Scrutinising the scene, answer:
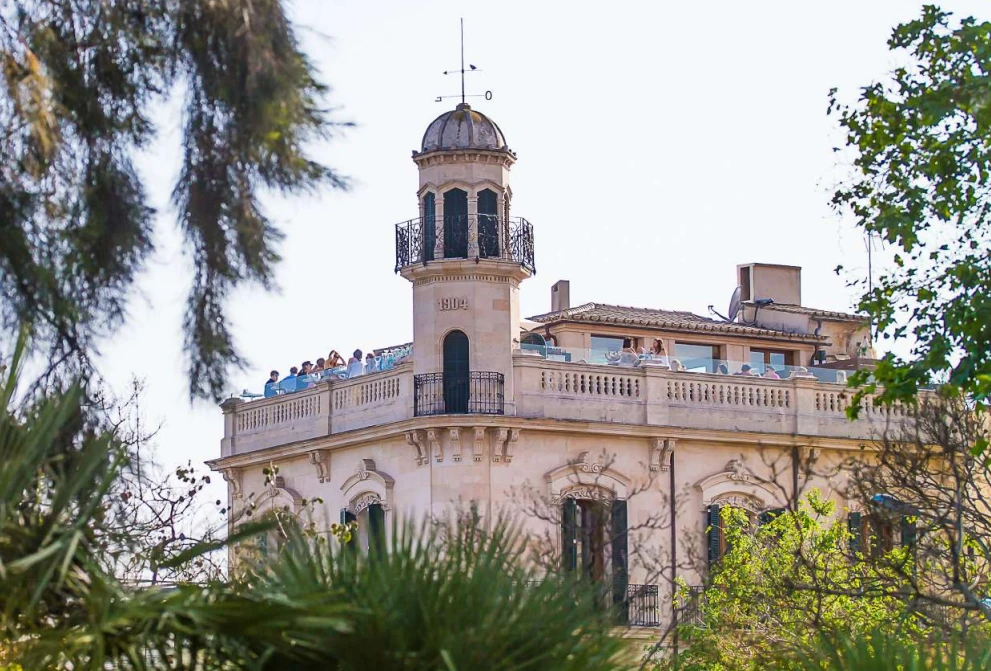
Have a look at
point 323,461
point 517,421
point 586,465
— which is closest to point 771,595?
point 517,421

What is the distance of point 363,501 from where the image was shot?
4281 cm

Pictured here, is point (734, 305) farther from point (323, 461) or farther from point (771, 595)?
point (771, 595)

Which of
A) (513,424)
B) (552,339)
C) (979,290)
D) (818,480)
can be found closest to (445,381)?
(513,424)

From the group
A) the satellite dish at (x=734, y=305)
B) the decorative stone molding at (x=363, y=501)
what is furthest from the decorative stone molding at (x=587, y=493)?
the satellite dish at (x=734, y=305)

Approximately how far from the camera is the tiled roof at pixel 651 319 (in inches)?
1855

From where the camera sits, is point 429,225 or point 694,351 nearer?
point 429,225

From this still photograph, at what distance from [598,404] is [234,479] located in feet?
29.4

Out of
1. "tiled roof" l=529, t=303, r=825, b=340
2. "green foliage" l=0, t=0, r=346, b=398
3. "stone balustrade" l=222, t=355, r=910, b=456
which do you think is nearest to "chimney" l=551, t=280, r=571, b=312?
"tiled roof" l=529, t=303, r=825, b=340

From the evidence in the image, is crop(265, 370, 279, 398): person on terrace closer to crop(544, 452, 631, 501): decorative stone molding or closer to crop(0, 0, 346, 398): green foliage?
crop(544, 452, 631, 501): decorative stone molding

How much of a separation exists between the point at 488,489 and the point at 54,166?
28.7 metres

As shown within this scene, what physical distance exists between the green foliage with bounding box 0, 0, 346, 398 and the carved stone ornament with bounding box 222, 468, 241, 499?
34.2 m

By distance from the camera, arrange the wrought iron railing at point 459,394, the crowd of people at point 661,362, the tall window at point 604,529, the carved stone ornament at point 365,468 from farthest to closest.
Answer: the crowd of people at point 661,362, the carved stone ornament at point 365,468, the wrought iron railing at point 459,394, the tall window at point 604,529

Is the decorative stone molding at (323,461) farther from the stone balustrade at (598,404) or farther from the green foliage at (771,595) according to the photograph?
the green foliage at (771,595)

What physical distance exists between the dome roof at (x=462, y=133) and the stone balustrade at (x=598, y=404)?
13.7 feet
